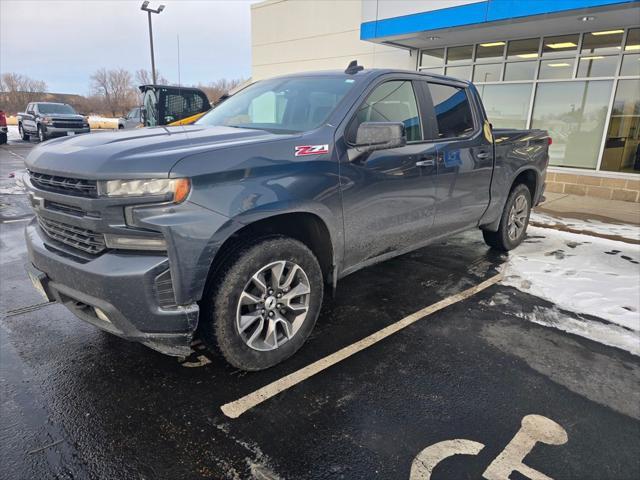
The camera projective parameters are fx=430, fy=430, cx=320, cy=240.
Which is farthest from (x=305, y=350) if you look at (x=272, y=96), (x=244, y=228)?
(x=272, y=96)

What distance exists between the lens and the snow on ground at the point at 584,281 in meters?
3.68

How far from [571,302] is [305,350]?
2707 mm

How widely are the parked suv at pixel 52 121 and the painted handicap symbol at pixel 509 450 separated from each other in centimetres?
2160

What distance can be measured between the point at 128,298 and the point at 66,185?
0.80 m

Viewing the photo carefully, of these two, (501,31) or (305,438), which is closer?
(305,438)

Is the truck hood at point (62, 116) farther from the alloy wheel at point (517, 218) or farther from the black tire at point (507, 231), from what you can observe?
the alloy wheel at point (517, 218)

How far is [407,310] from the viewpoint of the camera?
152 inches

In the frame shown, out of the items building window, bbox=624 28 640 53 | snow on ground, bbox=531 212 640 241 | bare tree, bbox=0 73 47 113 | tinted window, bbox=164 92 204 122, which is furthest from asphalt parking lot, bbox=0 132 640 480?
bare tree, bbox=0 73 47 113

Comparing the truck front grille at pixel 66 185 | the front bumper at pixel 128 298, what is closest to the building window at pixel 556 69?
the front bumper at pixel 128 298

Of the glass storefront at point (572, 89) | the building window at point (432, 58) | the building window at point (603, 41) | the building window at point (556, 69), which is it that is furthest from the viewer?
the building window at point (432, 58)

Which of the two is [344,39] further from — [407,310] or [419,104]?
[407,310]

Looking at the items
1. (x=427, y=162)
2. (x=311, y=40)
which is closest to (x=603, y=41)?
(x=427, y=162)

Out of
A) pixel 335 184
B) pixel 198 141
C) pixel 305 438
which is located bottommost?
pixel 305 438

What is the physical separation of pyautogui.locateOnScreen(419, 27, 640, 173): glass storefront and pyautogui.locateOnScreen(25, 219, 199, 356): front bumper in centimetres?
1035
